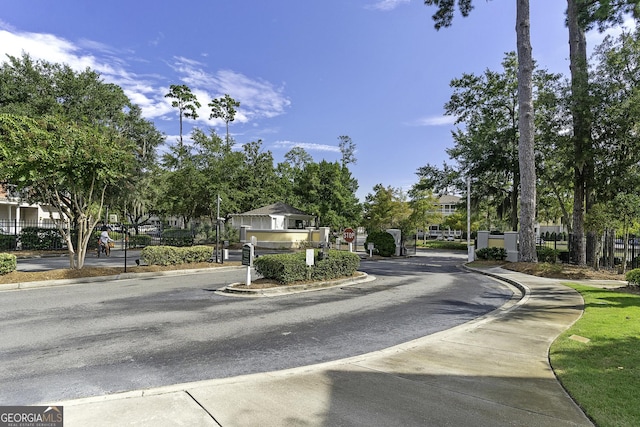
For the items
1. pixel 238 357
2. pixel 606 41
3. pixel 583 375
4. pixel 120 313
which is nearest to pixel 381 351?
pixel 238 357

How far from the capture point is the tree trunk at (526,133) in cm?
1986

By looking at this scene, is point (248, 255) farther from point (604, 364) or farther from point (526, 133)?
point (526, 133)

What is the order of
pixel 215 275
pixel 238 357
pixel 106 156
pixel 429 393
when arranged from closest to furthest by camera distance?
1. pixel 429 393
2. pixel 238 357
3. pixel 106 156
4. pixel 215 275

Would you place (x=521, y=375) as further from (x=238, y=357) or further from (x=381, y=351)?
(x=238, y=357)

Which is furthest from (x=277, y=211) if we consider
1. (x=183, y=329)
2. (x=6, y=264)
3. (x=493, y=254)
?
(x=183, y=329)

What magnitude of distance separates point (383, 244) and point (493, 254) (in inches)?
302

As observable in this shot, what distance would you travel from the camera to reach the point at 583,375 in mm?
4844

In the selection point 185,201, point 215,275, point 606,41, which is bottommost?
point 215,275

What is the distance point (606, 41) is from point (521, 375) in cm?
2417

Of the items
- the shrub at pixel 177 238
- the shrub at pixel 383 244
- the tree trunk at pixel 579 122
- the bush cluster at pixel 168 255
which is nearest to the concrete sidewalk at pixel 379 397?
the bush cluster at pixel 168 255

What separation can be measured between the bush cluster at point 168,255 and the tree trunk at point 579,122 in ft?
67.3

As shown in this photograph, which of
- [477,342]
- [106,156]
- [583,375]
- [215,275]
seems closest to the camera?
[583,375]

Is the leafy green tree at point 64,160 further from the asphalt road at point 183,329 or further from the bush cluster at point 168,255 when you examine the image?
the asphalt road at point 183,329

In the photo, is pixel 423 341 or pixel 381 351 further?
pixel 423 341
